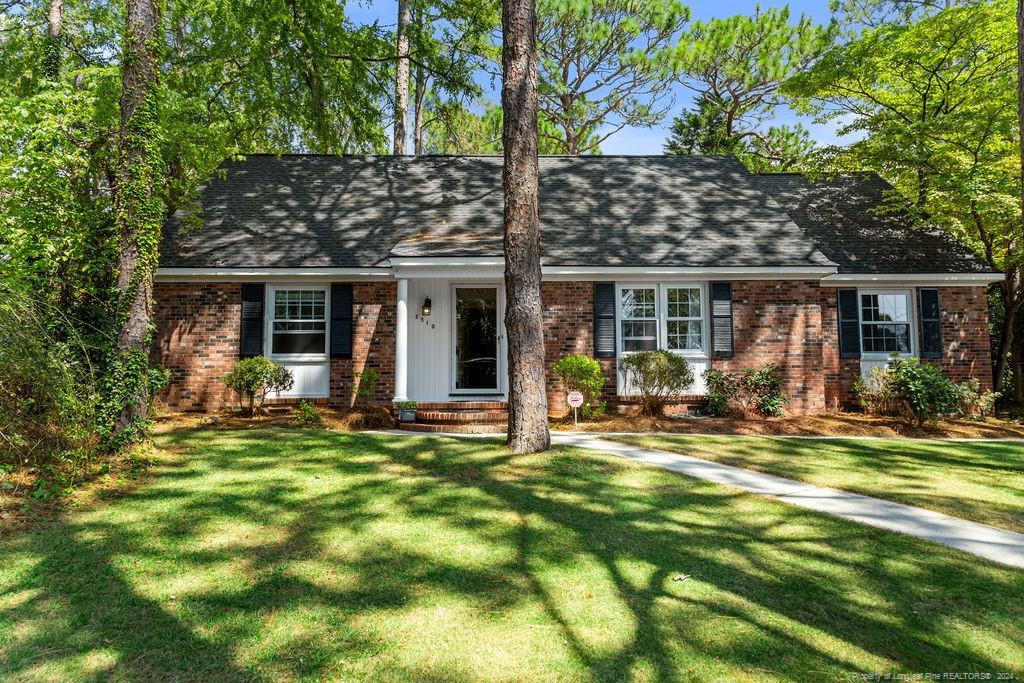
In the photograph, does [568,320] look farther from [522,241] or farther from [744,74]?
[744,74]

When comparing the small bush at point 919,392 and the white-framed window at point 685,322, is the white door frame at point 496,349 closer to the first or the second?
the white-framed window at point 685,322

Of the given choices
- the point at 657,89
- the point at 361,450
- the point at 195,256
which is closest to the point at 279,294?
the point at 195,256

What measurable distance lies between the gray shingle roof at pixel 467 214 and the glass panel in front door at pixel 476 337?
1295 mm

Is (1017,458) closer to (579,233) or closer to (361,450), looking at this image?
(579,233)

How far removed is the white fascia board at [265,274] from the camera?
1063 centimetres

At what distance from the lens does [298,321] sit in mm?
11094

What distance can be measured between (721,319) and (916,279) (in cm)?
459

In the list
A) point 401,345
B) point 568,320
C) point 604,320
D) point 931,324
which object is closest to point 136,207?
point 401,345

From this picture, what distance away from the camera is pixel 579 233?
11.8m

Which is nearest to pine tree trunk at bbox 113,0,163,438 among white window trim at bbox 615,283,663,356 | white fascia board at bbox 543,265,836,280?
white fascia board at bbox 543,265,836,280

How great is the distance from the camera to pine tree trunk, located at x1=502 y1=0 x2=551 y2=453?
6.68 m

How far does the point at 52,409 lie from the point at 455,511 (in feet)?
13.3

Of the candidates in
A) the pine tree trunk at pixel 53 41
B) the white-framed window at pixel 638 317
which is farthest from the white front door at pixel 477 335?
the pine tree trunk at pixel 53 41

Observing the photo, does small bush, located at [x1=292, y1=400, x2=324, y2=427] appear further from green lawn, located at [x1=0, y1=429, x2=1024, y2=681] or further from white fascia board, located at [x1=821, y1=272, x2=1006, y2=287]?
white fascia board, located at [x1=821, y1=272, x2=1006, y2=287]
